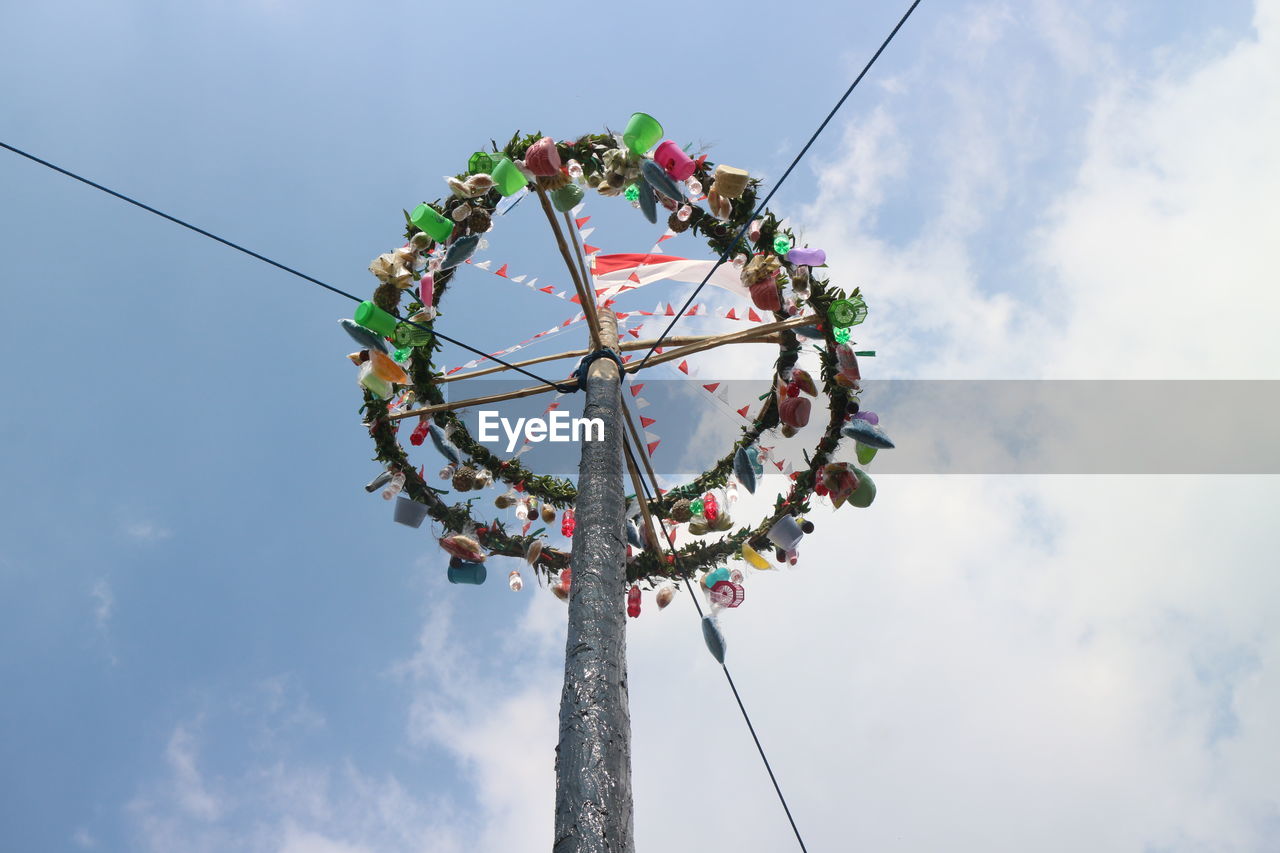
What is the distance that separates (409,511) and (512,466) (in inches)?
42.6

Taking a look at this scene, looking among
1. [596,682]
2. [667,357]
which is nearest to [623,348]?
[667,357]

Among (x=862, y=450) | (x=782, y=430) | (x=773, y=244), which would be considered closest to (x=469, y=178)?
(x=773, y=244)

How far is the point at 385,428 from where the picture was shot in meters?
6.54

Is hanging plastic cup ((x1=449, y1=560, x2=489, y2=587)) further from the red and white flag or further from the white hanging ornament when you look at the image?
the red and white flag

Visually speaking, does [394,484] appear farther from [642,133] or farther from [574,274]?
[642,133]

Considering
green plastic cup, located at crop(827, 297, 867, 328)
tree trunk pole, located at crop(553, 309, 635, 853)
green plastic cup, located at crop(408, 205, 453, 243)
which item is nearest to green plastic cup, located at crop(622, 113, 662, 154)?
green plastic cup, located at crop(408, 205, 453, 243)

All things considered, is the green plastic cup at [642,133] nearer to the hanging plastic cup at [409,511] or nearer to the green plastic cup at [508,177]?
the green plastic cup at [508,177]

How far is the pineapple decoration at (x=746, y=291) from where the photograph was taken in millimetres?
5961

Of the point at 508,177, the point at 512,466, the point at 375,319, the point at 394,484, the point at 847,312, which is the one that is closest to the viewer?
the point at 508,177

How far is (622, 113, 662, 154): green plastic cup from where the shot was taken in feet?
18.7

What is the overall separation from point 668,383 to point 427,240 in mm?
2746

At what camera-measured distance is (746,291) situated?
21.9ft

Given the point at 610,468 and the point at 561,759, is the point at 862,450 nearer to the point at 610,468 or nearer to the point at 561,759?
the point at 610,468

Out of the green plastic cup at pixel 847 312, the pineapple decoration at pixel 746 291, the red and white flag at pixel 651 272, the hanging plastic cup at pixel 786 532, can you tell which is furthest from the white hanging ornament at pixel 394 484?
the green plastic cup at pixel 847 312
